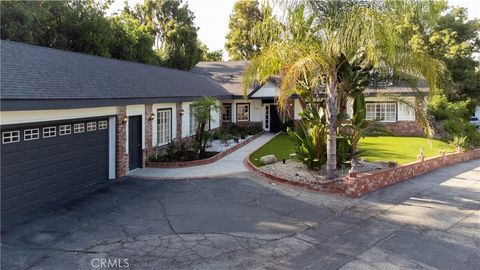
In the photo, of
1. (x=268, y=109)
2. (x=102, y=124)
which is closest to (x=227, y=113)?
(x=268, y=109)

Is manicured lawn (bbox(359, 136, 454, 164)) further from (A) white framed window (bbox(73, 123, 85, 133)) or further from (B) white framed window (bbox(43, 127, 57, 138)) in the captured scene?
(B) white framed window (bbox(43, 127, 57, 138))

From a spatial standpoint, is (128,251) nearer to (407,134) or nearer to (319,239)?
(319,239)

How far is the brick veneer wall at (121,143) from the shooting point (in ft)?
41.4

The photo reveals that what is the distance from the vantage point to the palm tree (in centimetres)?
946

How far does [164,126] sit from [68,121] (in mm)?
6095

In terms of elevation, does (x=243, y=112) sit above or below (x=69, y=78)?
below

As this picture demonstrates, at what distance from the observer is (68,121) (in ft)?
34.3

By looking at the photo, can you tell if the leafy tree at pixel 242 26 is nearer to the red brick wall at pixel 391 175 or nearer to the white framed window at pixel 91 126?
the red brick wall at pixel 391 175

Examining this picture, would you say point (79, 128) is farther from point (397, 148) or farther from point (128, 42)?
point (128, 42)

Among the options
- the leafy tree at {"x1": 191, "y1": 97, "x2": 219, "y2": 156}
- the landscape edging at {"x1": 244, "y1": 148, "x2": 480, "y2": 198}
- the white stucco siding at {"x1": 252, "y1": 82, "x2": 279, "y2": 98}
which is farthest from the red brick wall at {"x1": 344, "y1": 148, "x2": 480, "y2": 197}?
the white stucco siding at {"x1": 252, "y1": 82, "x2": 279, "y2": 98}

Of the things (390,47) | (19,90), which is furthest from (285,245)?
(19,90)

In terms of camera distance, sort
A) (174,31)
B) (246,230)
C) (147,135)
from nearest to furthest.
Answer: (246,230)
(147,135)
(174,31)

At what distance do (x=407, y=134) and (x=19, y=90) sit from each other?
2328cm

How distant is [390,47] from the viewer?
956 cm
